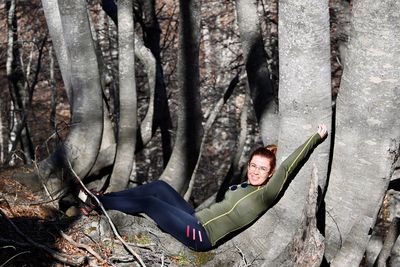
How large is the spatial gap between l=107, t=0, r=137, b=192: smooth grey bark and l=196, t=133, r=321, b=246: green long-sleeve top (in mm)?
3383

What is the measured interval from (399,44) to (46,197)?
4656 mm

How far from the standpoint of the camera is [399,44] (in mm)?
4871

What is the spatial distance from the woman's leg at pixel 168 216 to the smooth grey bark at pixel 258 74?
6.72ft

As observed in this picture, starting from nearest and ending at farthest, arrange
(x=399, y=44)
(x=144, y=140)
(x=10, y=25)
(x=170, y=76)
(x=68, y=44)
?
(x=399, y=44)
(x=68, y=44)
(x=144, y=140)
(x=10, y=25)
(x=170, y=76)

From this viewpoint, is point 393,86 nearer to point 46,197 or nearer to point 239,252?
point 239,252

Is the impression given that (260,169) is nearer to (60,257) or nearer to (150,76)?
(60,257)

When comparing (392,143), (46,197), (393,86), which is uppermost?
(393,86)

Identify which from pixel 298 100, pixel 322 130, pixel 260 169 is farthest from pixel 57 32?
pixel 322 130

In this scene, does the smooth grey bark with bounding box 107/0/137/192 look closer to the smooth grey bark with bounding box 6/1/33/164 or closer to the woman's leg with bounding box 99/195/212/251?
Result: the woman's leg with bounding box 99/195/212/251

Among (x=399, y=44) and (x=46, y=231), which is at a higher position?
(x=399, y=44)

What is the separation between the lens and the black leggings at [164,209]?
566 cm

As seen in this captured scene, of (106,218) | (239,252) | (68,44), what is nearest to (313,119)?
(239,252)

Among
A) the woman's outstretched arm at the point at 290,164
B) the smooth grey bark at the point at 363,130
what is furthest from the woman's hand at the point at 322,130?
the smooth grey bark at the point at 363,130

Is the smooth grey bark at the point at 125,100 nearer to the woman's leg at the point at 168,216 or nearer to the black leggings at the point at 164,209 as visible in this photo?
the black leggings at the point at 164,209
